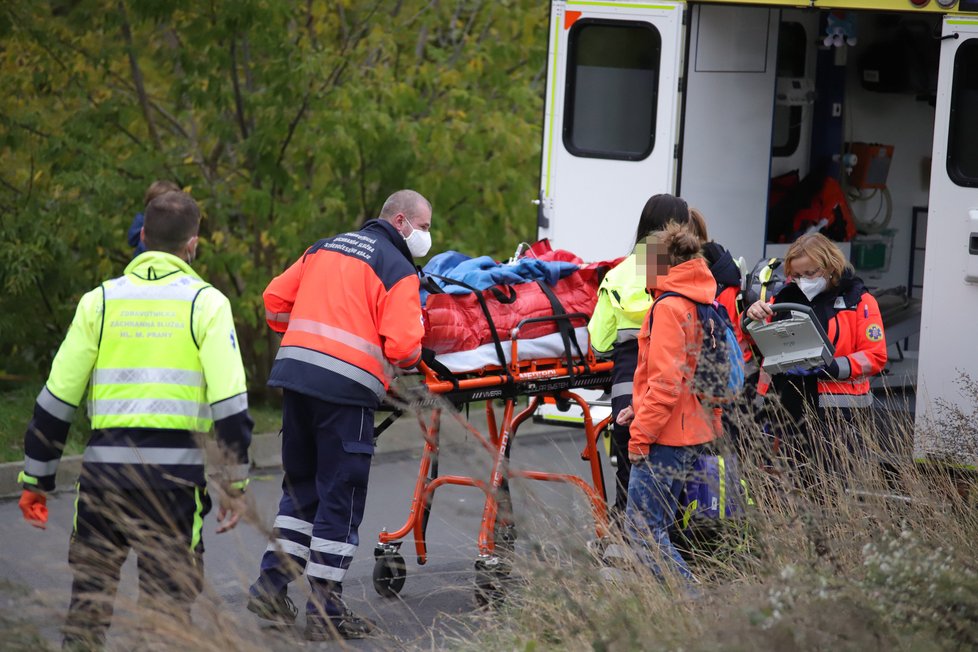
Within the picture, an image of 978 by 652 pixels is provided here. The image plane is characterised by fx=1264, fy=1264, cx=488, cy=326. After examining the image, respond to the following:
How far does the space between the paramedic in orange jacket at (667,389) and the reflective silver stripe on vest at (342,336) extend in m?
1.07

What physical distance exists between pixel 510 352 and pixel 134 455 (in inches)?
75.2

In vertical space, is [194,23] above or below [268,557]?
above

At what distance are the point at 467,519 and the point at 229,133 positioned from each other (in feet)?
12.8

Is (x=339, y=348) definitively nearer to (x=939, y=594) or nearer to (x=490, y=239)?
(x=939, y=594)

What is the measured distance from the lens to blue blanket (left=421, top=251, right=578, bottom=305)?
18.0ft

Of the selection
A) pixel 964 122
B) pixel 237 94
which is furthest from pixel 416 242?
pixel 237 94

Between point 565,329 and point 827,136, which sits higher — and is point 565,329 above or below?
below

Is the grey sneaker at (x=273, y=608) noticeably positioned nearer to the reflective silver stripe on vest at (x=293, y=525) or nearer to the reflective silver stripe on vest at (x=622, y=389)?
the reflective silver stripe on vest at (x=293, y=525)

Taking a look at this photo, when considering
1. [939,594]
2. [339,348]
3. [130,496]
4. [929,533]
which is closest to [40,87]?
[339,348]

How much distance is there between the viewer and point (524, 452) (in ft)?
30.6

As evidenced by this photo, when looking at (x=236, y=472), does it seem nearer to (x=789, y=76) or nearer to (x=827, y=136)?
(x=789, y=76)

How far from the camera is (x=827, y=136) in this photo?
9602 millimetres

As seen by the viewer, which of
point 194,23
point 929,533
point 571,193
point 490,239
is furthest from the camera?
point 490,239

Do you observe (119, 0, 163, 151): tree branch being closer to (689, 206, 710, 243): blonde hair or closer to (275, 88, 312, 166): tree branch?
(275, 88, 312, 166): tree branch
